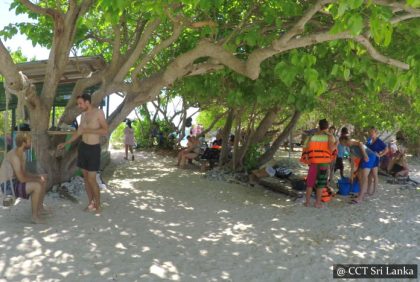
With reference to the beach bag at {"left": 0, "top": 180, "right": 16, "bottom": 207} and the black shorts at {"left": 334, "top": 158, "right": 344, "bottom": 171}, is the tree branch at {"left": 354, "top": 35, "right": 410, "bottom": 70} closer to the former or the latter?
the beach bag at {"left": 0, "top": 180, "right": 16, "bottom": 207}

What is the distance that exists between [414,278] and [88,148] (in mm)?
4713

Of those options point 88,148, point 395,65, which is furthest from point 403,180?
point 88,148

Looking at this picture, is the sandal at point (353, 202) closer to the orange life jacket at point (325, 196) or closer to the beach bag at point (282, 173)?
the orange life jacket at point (325, 196)

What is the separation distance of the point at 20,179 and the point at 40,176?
1.02 ft

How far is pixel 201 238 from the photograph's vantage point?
18.5 feet

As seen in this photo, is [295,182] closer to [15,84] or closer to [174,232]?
[174,232]

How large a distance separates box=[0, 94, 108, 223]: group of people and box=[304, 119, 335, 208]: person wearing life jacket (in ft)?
12.6

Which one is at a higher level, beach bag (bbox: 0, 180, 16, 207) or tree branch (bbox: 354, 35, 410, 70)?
tree branch (bbox: 354, 35, 410, 70)

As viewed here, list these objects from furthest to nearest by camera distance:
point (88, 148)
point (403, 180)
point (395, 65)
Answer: point (403, 180) → point (88, 148) → point (395, 65)

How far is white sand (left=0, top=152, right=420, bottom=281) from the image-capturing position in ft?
14.2

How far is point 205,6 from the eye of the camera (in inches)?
189

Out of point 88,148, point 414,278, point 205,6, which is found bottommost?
point 414,278

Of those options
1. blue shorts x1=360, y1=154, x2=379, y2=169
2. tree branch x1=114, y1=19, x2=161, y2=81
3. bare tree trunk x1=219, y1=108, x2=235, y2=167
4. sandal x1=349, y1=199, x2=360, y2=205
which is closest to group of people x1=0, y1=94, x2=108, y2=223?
tree branch x1=114, y1=19, x2=161, y2=81

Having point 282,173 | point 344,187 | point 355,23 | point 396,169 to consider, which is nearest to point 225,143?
point 282,173
